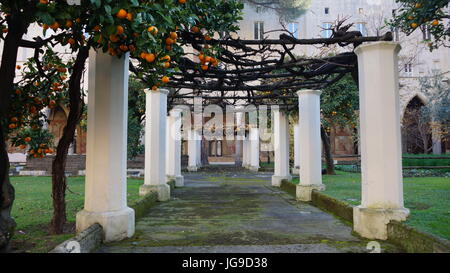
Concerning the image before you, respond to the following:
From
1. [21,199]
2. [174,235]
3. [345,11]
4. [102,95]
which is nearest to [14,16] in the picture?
[102,95]

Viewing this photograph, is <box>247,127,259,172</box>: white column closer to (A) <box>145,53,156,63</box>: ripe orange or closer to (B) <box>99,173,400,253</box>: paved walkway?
(B) <box>99,173,400,253</box>: paved walkway

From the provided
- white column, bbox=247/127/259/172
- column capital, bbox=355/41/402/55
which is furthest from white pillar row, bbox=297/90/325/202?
white column, bbox=247/127/259/172

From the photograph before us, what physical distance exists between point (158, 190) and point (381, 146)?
5.57 metres

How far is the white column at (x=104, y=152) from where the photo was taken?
4.76 metres

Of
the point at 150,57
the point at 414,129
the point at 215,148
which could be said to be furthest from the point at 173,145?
the point at 414,129

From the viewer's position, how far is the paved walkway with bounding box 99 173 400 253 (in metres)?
4.59

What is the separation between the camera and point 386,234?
4969 mm

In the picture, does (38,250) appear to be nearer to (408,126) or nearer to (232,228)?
(232,228)

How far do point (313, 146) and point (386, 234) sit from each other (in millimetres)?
4022

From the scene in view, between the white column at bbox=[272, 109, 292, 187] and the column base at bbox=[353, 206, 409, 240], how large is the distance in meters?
7.18

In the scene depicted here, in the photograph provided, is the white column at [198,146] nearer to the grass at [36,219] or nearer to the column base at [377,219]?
the grass at [36,219]

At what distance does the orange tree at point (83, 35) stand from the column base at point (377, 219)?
3.45m

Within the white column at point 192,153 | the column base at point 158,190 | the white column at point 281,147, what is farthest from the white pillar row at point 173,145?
the white column at point 192,153

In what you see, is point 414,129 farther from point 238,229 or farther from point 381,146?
point 238,229
